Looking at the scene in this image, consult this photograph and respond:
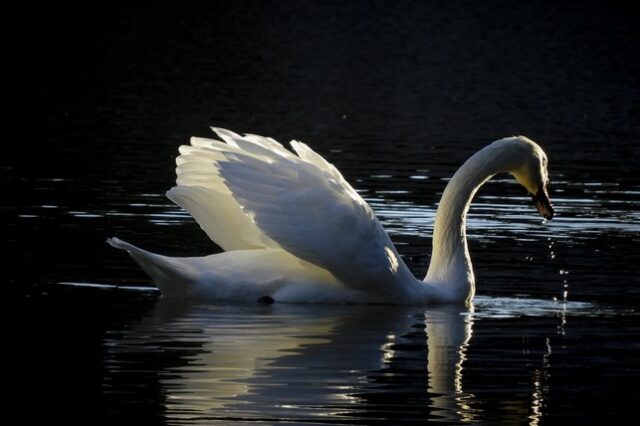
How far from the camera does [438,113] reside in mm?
35594

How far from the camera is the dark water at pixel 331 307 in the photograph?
10.3 meters

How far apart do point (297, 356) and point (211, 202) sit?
2.73 meters

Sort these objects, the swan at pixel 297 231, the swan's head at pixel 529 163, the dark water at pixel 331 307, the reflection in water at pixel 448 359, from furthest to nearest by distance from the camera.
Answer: the swan's head at pixel 529 163 < the swan at pixel 297 231 < the dark water at pixel 331 307 < the reflection in water at pixel 448 359

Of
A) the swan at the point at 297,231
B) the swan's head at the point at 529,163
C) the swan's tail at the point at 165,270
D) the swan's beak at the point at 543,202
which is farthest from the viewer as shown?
the swan's beak at the point at 543,202

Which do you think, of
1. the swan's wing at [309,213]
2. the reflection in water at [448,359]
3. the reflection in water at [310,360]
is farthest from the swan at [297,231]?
the reflection in water at [448,359]

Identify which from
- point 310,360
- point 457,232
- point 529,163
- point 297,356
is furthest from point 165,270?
point 529,163

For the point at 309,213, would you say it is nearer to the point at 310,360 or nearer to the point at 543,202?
the point at 310,360

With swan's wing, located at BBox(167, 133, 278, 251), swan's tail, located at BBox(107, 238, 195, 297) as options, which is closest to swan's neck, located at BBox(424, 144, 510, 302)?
swan's wing, located at BBox(167, 133, 278, 251)

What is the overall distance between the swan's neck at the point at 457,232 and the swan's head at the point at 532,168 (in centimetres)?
11

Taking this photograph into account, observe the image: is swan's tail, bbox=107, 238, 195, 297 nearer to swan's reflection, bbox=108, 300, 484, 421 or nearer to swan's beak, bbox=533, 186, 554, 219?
swan's reflection, bbox=108, 300, 484, 421

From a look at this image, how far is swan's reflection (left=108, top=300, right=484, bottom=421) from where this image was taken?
1002cm

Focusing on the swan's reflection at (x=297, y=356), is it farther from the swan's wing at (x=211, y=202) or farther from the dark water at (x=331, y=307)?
the swan's wing at (x=211, y=202)

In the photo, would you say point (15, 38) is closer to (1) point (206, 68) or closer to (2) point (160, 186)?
(1) point (206, 68)

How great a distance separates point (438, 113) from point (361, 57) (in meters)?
19.7
